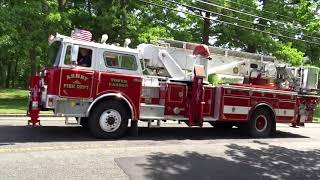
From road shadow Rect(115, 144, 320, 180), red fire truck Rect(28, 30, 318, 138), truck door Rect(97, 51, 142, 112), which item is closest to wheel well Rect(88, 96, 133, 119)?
red fire truck Rect(28, 30, 318, 138)

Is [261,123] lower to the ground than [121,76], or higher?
lower

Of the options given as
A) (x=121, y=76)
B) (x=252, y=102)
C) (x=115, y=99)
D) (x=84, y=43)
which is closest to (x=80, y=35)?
(x=84, y=43)

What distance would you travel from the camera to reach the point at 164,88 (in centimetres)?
1312

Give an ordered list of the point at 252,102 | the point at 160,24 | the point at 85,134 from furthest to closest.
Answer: the point at 160,24
the point at 252,102
the point at 85,134

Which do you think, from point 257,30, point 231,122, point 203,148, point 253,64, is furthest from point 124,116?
point 257,30

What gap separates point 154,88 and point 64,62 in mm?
2631

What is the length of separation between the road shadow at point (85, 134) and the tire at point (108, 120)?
0.24m

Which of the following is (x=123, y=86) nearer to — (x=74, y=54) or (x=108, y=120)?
(x=108, y=120)

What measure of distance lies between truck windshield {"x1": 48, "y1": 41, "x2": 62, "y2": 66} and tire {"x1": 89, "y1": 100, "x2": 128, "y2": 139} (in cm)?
148

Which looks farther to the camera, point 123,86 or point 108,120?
point 123,86

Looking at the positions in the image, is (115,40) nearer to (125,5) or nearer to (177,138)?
(125,5)

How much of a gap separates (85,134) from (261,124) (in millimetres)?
5493

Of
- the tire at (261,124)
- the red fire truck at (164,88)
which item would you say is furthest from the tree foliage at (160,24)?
the tire at (261,124)

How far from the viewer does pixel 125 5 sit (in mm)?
28859
